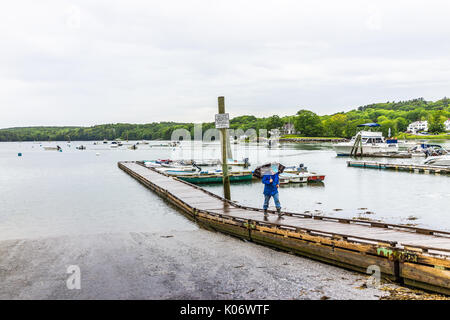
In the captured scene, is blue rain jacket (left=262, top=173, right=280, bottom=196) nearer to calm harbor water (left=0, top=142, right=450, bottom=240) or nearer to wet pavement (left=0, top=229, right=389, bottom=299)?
wet pavement (left=0, top=229, right=389, bottom=299)

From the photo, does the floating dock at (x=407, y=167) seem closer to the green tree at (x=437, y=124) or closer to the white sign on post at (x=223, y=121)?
the white sign on post at (x=223, y=121)

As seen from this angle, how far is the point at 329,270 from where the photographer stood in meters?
8.98

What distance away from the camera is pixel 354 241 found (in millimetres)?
8781

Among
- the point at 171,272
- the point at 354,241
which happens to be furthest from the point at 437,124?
the point at 171,272

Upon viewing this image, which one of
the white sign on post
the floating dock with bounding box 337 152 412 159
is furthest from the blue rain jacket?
the floating dock with bounding box 337 152 412 159

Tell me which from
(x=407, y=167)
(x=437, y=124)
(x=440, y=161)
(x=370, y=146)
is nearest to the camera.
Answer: (x=407, y=167)

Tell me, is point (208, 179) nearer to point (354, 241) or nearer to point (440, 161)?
point (354, 241)

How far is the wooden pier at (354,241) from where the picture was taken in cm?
737

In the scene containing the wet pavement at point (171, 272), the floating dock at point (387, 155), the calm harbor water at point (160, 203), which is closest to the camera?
the wet pavement at point (171, 272)

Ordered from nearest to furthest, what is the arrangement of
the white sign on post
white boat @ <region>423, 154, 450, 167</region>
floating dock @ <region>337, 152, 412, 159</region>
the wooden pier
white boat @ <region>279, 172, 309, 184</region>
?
the wooden pier
the white sign on post
white boat @ <region>279, 172, 309, 184</region>
white boat @ <region>423, 154, 450, 167</region>
floating dock @ <region>337, 152, 412, 159</region>

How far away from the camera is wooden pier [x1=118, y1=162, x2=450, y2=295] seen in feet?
24.2

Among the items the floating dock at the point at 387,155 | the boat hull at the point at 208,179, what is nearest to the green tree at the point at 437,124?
the floating dock at the point at 387,155

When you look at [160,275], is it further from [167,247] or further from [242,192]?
[242,192]
